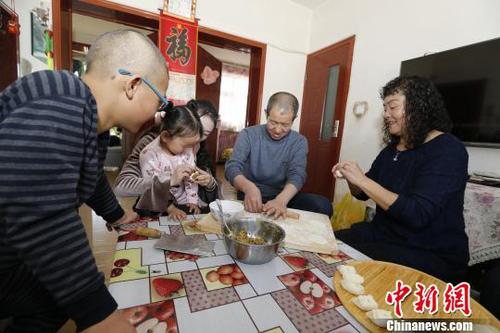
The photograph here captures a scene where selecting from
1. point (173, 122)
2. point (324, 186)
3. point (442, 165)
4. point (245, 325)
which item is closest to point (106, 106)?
point (245, 325)

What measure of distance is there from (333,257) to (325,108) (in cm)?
272

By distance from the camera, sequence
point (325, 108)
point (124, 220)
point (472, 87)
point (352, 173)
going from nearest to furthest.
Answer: point (124, 220)
point (352, 173)
point (472, 87)
point (325, 108)

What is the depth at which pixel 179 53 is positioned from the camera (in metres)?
2.84

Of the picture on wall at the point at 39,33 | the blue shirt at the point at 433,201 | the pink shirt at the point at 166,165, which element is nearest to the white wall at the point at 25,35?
the picture on wall at the point at 39,33

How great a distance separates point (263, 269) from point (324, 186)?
2.64m

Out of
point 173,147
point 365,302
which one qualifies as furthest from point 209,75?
point 365,302

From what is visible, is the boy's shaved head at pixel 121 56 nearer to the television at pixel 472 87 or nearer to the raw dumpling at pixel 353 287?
the raw dumpling at pixel 353 287

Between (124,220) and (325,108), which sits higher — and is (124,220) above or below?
below

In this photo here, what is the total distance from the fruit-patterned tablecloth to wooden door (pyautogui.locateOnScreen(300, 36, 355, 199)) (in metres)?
2.46

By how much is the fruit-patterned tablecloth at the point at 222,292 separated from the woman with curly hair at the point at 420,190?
0.47 m

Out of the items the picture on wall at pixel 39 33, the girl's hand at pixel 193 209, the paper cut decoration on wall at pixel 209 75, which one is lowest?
the girl's hand at pixel 193 209

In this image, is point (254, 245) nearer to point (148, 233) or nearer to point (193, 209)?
point (148, 233)

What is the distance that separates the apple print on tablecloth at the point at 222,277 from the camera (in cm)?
61

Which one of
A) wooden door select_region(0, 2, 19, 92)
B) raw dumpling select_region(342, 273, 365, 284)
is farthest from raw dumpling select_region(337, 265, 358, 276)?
wooden door select_region(0, 2, 19, 92)
